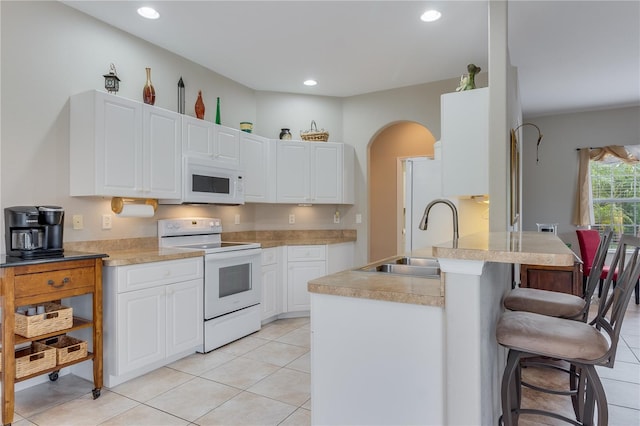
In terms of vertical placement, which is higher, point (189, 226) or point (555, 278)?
point (189, 226)

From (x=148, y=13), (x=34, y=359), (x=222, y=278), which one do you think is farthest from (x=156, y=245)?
(x=148, y=13)

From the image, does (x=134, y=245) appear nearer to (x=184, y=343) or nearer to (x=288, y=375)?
(x=184, y=343)

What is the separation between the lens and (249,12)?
288 cm

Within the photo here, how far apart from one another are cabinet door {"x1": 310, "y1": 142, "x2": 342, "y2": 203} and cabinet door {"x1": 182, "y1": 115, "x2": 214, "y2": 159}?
134cm

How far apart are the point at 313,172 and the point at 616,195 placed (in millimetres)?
4816

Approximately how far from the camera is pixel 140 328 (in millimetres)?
A: 2650

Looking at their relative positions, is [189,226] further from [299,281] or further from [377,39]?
[377,39]

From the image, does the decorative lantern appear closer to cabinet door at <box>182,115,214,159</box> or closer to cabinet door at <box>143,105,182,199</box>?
cabinet door at <box>143,105,182,199</box>

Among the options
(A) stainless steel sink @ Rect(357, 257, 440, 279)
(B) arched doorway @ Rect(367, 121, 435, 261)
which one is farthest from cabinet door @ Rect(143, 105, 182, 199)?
(B) arched doorway @ Rect(367, 121, 435, 261)

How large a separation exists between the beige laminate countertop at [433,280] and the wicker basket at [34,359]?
5.91ft

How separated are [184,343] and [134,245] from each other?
95 cm

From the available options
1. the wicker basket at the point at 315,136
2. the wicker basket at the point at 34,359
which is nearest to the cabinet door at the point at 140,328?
the wicker basket at the point at 34,359

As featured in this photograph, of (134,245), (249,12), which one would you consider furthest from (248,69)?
(134,245)

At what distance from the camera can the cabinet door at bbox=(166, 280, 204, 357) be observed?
287cm
